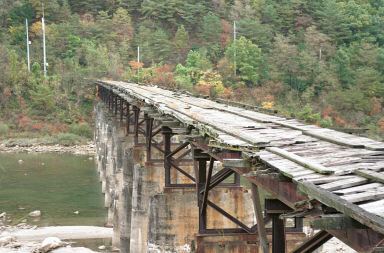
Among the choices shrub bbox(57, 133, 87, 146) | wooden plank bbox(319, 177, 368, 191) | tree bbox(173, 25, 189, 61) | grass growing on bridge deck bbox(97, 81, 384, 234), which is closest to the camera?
grass growing on bridge deck bbox(97, 81, 384, 234)

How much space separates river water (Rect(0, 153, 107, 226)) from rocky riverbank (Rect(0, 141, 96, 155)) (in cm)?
490

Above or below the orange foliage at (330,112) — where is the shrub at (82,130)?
below

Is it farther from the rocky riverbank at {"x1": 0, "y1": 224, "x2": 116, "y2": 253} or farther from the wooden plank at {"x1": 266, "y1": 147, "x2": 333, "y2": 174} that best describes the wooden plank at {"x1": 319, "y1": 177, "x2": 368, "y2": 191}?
the rocky riverbank at {"x1": 0, "y1": 224, "x2": 116, "y2": 253}

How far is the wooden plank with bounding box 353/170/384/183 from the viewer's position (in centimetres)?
529

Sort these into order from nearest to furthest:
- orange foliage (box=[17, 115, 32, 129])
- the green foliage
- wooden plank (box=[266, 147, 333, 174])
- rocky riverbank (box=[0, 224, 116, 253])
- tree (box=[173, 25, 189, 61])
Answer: wooden plank (box=[266, 147, 333, 174])
rocky riverbank (box=[0, 224, 116, 253])
orange foliage (box=[17, 115, 32, 129])
the green foliage
tree (box=[173, 25, 189, 61])

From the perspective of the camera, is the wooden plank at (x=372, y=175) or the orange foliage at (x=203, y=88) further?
the orange foliage at (x=203, y=88)

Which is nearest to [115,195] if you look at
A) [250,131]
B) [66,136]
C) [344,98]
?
[250,131]

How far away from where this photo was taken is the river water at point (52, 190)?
1220 inches

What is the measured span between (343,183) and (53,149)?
191 feet

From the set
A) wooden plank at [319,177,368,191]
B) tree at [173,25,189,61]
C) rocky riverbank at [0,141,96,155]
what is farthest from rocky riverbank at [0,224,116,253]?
tree at [173,25,189,61]

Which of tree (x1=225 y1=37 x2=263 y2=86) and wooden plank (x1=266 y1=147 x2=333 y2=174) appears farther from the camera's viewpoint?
tree (x1=225 y1=37 x2=263 y2=86)

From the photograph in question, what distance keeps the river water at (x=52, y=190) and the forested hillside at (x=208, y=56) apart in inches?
665

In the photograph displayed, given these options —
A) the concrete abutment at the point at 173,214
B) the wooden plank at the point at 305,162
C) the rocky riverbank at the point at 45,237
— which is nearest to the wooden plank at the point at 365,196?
the wooden plank at the point at 305,162

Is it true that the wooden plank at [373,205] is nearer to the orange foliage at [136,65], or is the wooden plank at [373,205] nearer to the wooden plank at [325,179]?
the wooden plank at [325,179]
